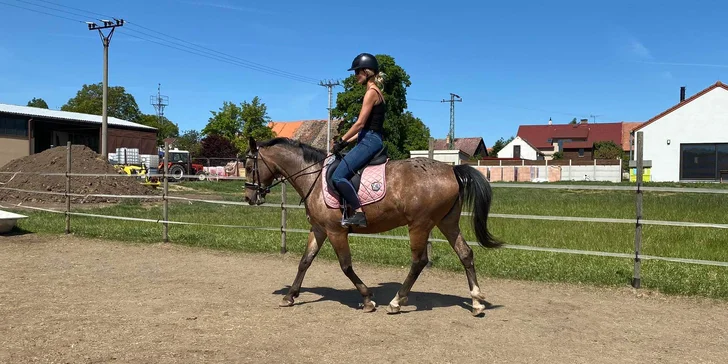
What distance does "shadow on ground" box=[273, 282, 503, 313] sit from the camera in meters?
5.74

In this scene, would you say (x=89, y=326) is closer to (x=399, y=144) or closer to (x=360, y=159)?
(x=360, y=159)

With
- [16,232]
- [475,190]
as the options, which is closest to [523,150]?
[16,232]

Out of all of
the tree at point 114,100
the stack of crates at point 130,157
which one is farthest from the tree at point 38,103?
the stack of crates at point 130,157

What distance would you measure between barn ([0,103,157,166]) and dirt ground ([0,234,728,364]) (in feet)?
119

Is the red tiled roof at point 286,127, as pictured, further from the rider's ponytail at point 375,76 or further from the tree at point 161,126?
the rider's ponytail at point 375,76

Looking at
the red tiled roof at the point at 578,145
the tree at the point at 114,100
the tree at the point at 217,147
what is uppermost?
the tree at the point at 114,100

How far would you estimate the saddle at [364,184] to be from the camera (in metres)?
5.31

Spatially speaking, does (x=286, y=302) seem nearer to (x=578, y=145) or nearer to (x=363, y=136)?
(x=363, y=136)

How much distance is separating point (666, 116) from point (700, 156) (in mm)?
3552

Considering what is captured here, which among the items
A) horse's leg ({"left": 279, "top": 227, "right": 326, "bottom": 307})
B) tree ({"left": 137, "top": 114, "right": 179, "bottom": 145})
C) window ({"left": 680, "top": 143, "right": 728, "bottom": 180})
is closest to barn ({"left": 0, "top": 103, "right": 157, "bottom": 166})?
tree ({"left": 137, "top": 114, "right": 179, "bottom": 145})

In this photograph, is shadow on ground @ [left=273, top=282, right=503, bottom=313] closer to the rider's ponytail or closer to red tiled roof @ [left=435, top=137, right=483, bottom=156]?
the rider's ponytail

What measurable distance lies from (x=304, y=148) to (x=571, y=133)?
80.3 meters

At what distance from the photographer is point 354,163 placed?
208 inches

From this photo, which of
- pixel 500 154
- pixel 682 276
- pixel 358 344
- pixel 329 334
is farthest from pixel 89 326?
pixel 500 154
